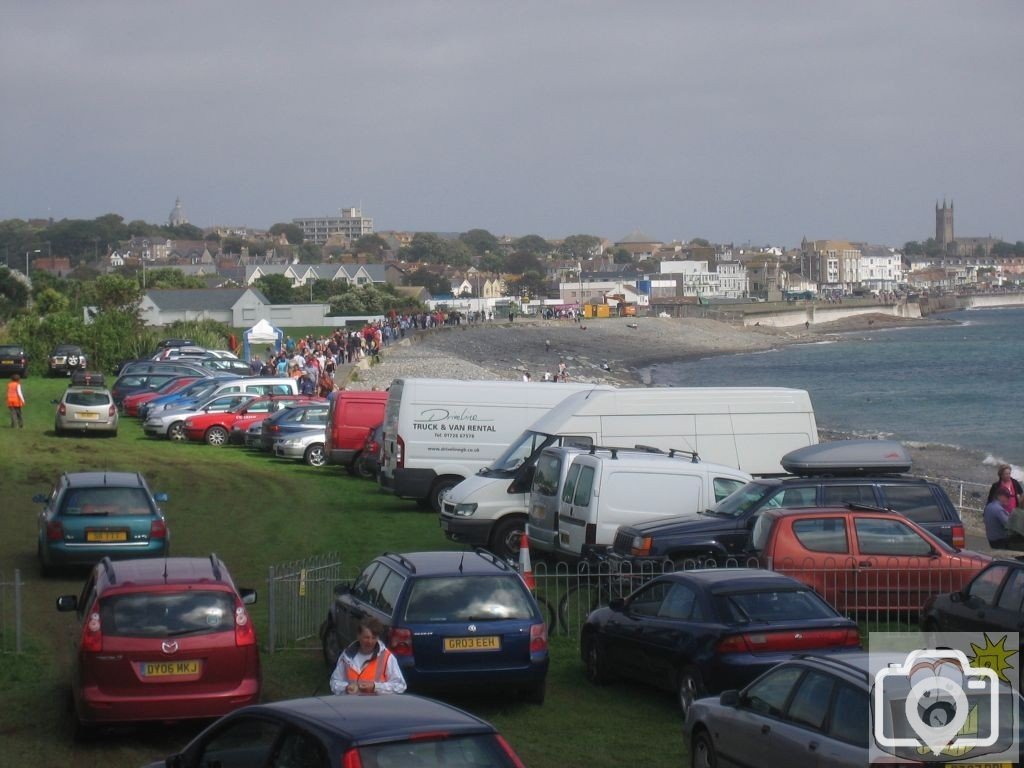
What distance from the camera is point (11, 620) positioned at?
15.2 metres

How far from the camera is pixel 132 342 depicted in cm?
6312

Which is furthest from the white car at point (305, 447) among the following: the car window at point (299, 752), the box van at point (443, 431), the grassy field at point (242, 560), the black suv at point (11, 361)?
the black suv at point (11, 361)

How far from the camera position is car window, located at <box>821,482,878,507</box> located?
55.1ft

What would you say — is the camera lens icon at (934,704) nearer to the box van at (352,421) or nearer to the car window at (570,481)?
the car window at (570,481)

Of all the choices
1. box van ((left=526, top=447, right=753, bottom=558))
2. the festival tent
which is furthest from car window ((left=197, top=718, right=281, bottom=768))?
the festival tent

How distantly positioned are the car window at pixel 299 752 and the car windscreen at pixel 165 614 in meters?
4.16

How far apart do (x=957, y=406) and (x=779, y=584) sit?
200ft

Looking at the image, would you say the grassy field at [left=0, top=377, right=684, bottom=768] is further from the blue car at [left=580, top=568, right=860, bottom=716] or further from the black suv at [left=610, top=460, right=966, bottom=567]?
the black suv at [left=610, top=460, right=966, bottom=567]

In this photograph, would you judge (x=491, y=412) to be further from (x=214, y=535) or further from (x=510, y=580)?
(x=510, y=580)

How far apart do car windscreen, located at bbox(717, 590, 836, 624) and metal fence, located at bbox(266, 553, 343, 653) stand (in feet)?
16.4

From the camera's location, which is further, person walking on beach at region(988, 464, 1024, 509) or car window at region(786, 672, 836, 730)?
person walking on beach at region(988, 464, 1024, 509)

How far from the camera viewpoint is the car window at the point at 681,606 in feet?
38.0

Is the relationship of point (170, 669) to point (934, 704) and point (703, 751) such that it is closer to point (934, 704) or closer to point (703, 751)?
point (703, 751)

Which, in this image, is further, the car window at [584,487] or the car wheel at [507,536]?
the car wheel at [507,536]
